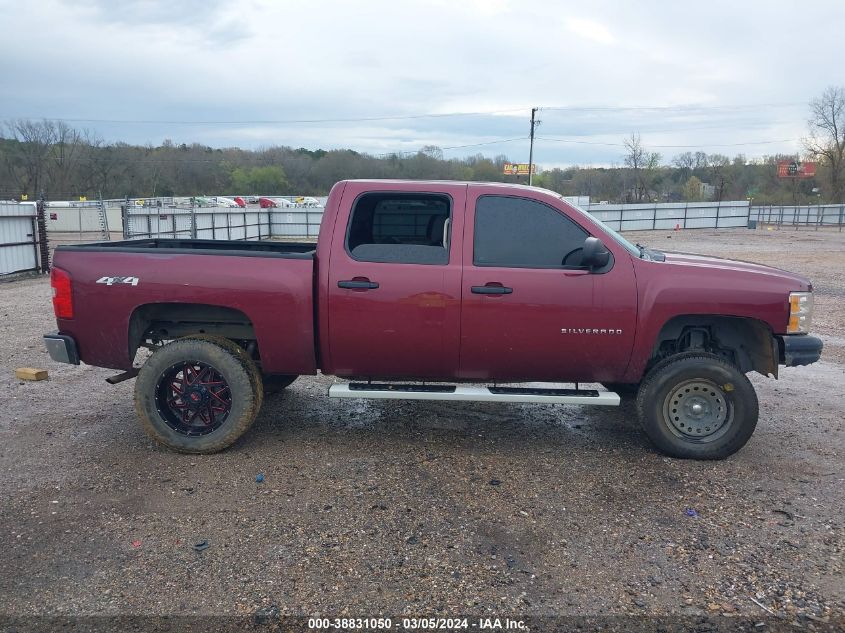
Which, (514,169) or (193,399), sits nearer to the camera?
(193,399)

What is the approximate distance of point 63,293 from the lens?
4805mm

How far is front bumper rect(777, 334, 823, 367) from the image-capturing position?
4.65 metres

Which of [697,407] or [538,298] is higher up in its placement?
[538,298]

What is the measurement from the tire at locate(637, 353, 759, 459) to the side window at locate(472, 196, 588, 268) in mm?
1076

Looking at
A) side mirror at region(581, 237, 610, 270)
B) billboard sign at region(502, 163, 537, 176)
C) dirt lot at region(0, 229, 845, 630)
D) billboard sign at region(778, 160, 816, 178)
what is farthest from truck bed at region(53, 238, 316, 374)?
billboard sign at region(778, 160, 816, 178)

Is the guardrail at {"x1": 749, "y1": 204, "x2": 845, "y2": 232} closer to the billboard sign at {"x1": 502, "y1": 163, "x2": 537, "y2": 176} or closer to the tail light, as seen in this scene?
the billboard sign at {"x1": 502, "y1": 163, "x2": 537, "y2": 176}

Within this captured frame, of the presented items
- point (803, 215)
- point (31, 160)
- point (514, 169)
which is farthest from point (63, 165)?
point (803, 215)

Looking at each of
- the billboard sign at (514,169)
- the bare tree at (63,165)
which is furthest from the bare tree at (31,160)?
the billboard sign at (514,169)

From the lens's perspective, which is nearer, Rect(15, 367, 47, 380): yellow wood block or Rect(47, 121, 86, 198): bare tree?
Rect(15, 367, 47, 380): yellow wood block

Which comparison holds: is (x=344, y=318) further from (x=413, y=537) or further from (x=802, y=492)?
(x=802, y=492)

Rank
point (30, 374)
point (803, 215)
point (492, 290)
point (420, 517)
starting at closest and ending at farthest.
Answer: point (420, 517), point (492, 290), point (30, 374), point (803, 215)

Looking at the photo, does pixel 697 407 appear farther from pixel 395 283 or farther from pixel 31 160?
pixel 31 160

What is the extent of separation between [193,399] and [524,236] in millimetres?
2718

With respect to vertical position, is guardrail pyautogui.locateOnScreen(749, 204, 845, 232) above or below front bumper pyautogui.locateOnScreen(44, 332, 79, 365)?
above
